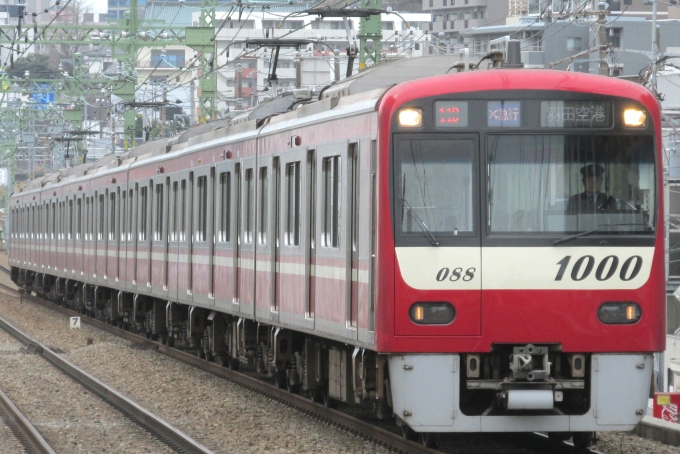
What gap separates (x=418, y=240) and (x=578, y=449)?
6.45 ft

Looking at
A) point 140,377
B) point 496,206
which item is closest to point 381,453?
point 496,206

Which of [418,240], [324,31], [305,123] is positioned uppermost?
[324,31]

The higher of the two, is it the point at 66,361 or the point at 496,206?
the point at 496,206

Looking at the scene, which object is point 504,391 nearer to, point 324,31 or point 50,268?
point 50,268

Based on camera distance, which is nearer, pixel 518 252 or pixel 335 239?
pixel 518 252

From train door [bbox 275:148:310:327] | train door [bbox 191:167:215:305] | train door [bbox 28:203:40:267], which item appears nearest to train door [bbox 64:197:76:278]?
train door [bbox 28:203:40:267]

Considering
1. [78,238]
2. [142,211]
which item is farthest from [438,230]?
[78,238]

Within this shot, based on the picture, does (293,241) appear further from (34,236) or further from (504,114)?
(34,236)

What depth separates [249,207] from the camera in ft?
43.0

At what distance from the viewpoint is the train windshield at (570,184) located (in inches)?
338

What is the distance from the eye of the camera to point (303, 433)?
424 inches

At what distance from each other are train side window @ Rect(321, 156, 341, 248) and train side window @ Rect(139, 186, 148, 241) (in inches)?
382

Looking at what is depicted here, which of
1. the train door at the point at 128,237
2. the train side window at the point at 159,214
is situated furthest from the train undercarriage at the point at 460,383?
the train door at the point at 128,237

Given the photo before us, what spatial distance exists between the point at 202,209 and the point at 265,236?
10.8 ft
